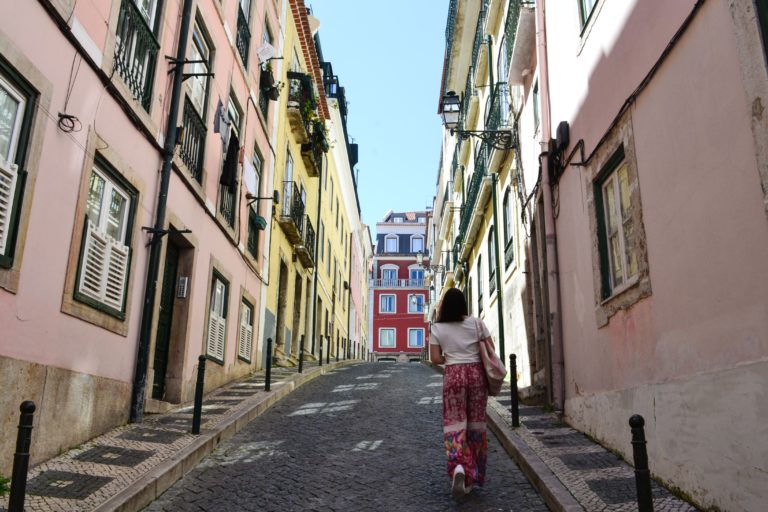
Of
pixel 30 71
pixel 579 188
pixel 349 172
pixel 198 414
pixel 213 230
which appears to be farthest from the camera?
pixel 349 172

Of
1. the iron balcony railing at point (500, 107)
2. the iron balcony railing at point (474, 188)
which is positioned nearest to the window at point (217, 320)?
the iron balcony railing at point (500, 107)

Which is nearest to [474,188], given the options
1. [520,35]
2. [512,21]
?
[512,21]

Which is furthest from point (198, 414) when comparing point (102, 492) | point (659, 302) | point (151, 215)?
point (659, 302)

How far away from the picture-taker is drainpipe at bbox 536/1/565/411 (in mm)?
8320

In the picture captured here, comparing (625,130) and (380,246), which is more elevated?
(380,246)

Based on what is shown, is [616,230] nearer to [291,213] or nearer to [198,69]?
[198,69]

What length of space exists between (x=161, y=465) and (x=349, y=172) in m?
29.0

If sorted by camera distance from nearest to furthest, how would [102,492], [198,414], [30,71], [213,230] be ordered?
[102,492] → [30,71] → [198,414] → [213,230]

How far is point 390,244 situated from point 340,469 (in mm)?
52926

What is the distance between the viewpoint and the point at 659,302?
5359 mm

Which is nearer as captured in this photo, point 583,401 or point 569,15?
point 583,401

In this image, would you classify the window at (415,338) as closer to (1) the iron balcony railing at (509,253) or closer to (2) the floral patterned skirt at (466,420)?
(1) the iron balcony railing at (509,253)

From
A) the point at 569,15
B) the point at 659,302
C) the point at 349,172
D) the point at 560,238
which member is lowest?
the point at 659,302

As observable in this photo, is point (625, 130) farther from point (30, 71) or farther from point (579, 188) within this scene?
point (30, 71)
